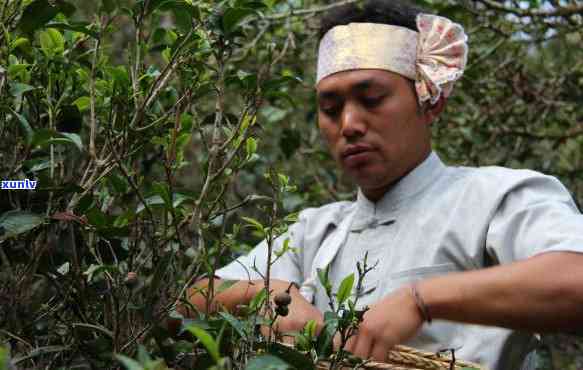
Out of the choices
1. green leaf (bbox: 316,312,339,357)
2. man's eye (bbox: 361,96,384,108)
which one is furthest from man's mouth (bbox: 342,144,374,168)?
green leaf (bbox: 316,312,339,357)

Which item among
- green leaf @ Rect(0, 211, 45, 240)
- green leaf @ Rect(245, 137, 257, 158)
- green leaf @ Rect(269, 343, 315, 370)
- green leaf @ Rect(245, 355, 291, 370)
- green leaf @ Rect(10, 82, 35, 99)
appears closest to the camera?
green leaf @ Rect(245, 355, 291, 370)

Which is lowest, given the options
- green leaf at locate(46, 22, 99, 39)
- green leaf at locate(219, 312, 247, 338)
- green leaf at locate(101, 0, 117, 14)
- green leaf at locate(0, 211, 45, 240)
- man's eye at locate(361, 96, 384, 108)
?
green leaf at locate(219, 312, 247, 338)

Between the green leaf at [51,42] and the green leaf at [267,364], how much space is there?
74cm

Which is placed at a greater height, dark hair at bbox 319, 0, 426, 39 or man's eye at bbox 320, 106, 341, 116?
dark hair at bbox 319, 0, 426, 39

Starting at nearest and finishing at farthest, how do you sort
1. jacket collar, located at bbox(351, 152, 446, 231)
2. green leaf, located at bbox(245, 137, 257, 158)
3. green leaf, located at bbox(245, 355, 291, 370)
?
1. green leaf, located at bbox(245, 355, 291, 370)
2. green leaf, located at bbox(245, 137, 257, 158)
3. jacket collar, located at bbox(351, 152, 446, 231)

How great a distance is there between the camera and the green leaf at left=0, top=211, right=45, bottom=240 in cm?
112

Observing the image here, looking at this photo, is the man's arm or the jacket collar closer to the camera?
the man's arm

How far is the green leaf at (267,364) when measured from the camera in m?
0.89

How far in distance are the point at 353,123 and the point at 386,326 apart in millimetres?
688

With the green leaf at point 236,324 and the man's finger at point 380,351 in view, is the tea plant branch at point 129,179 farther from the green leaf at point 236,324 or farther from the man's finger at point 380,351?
the man's finger at point 380,351

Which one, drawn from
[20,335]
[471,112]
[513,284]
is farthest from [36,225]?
[471,112]

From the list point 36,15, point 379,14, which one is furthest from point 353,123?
point 36,15

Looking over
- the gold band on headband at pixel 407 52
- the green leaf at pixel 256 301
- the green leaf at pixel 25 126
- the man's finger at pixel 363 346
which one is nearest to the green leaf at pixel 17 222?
the green leaf at pixel 25 126

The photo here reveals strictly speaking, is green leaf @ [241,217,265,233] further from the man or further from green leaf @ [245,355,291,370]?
green leaf @ [245,355,291,370]
